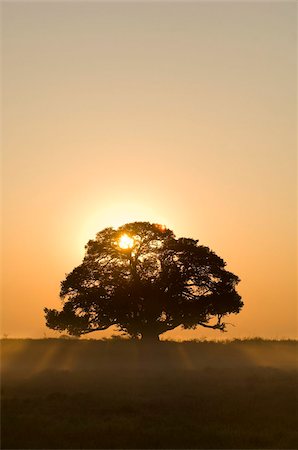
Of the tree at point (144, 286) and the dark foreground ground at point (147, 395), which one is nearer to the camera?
the dark foreground ground at point (147, 395)

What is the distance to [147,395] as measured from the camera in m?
36.8

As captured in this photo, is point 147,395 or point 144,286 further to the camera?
point 144,286

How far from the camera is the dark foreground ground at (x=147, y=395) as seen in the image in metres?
26.5

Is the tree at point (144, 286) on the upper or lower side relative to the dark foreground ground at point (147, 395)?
upper

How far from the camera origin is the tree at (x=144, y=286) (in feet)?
197

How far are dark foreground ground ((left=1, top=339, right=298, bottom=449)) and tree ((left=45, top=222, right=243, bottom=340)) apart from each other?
82.4 inches

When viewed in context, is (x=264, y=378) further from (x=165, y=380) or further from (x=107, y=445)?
(x=107, y=445)

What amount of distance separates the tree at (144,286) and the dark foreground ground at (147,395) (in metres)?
2.09

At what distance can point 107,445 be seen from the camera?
25297 mm

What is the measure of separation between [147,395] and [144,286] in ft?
76.4

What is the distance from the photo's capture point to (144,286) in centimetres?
5981

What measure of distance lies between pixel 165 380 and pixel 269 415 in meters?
12.5

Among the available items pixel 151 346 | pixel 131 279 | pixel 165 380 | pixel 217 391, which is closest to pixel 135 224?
pixel 131 279

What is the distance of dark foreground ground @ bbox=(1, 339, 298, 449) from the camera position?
26.5 m
